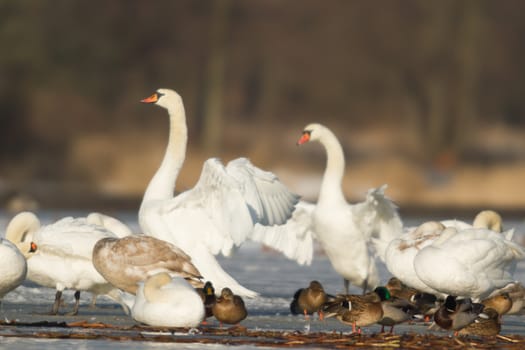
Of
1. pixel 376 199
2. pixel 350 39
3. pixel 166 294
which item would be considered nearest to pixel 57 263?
pixel 166 294

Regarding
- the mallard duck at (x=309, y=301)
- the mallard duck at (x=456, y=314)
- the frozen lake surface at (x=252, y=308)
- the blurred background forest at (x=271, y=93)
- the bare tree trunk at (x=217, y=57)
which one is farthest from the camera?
the bare tree trunk at (x=217, y=57)

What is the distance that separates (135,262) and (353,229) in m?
2.57

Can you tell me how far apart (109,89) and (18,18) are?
17.6 ft

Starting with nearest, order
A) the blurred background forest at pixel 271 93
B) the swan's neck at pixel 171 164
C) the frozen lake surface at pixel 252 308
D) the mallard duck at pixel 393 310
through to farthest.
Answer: the frozen lake surface at pixel 252 308, the mallard duck at pixel 393 310, the swan's neck at pixel 171 164, the blurred background forest at pixel 271 93

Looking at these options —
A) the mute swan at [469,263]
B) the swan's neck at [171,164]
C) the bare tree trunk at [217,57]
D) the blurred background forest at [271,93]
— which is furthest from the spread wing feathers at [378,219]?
the bare tree trunk at [217,57]

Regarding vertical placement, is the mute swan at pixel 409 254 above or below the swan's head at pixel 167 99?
below

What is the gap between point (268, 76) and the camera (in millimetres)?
42094

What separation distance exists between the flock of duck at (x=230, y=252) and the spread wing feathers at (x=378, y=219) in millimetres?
11

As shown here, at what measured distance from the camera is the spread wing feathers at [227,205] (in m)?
9.69

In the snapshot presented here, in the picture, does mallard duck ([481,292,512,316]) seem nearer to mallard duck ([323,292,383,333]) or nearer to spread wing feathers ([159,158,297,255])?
mallard duck ([323,292,383,333])

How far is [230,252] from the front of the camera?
33.0 feet

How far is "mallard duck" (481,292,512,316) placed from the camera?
381 inches

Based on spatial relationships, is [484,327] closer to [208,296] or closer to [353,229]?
[208,296]

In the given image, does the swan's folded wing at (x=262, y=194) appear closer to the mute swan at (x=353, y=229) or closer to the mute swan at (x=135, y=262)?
the mute swan at (x=135, y=262)
